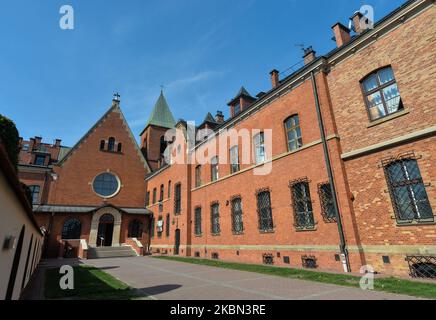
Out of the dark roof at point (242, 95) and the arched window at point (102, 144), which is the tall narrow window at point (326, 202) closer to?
the dark roof at point (242, 95)

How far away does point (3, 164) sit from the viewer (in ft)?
11.2

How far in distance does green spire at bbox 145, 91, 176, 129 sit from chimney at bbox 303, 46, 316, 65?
98.5ft

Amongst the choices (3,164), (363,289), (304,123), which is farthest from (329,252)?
(3,164)

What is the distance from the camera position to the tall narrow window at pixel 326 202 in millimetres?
11711

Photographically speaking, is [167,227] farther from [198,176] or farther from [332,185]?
[332,185]

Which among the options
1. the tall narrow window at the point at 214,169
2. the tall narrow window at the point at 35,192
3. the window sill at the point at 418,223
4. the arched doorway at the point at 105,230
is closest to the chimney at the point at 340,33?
the window sill at the point at 418,223

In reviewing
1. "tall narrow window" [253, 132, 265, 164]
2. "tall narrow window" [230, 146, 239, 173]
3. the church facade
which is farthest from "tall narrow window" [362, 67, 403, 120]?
"tall narrow window" [230, 146, 239, 173]

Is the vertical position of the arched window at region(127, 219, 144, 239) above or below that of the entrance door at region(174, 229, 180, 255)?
above

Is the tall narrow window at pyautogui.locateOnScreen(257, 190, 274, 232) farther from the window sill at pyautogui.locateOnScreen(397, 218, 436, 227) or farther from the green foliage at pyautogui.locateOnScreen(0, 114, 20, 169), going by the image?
the green foliage at pyautogui.locateOnScreen(0, 114, 20, 169)

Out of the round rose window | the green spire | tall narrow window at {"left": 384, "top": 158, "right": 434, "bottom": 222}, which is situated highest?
the green spire

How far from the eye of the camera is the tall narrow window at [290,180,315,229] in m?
12.8

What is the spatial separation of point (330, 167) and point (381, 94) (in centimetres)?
365

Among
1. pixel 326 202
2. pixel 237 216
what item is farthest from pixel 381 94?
pixel 237 216

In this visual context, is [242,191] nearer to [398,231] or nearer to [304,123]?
[304,123]
